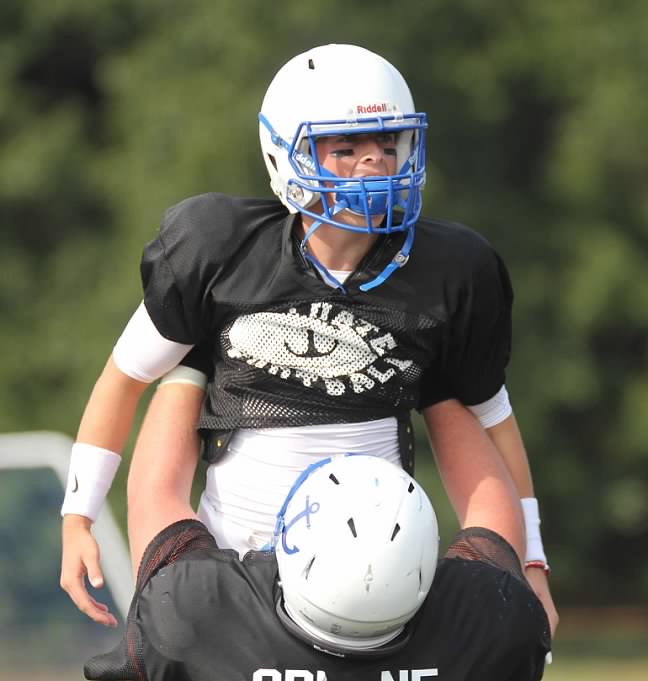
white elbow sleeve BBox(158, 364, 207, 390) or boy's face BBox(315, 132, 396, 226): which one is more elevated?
boy's face BBox(315, 132, 396, 226)

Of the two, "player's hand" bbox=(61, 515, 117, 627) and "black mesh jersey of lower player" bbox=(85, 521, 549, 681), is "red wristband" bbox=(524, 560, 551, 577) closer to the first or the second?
"black mesh jersey of lower player" bbox=(85, 521, 549, 681)

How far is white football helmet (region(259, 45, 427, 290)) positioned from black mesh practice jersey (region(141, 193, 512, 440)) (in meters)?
0.06

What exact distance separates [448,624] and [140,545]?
25.7 inches

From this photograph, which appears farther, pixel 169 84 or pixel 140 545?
pixel 169 84

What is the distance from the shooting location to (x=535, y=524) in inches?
127

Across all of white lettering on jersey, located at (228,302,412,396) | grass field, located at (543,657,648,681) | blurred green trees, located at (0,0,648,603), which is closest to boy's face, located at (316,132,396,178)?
white lettering on jersey, located at (228,302,412,396)

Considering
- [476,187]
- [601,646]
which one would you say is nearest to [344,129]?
[476,187]

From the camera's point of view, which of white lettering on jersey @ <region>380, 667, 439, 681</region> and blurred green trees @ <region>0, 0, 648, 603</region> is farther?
blurred green trees @ <region>0, 0, 648, 603</region>

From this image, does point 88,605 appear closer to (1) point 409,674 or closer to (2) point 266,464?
(2) point 266,464

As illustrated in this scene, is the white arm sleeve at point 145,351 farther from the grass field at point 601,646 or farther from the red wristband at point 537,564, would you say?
the grass field at point 601,646

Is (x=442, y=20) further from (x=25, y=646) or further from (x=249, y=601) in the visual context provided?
(x=249, y=601)

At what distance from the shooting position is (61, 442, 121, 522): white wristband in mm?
3012

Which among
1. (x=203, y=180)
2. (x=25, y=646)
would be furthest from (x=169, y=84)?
(x=25, y=646)

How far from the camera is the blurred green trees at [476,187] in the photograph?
13.1 meters
